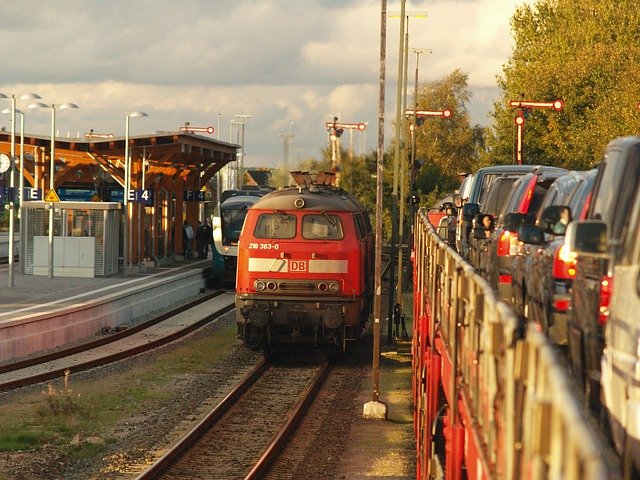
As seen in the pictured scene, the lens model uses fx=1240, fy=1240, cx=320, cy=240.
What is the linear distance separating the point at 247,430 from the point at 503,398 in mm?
12550

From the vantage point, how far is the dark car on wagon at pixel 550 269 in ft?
29.8

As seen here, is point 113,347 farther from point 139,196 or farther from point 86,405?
point 139,196

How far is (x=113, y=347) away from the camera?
85.7ft

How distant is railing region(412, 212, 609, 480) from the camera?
9.37 ft

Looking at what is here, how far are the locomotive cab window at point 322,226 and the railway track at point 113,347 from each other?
4.59 m

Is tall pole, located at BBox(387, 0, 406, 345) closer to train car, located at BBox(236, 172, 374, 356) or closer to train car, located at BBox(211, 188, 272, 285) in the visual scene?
train car, located at BBox(236, 172, 374, 356)

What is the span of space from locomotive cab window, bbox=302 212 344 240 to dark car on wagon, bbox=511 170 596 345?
11.4 meters

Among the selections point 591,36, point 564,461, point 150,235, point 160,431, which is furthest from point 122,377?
point 591,36

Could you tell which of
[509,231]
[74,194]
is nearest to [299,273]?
[509,231]

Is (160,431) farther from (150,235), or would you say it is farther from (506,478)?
(150,235)

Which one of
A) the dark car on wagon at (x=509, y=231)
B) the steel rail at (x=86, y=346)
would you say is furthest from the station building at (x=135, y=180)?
the dark car on wagon at (x=509, y=231)

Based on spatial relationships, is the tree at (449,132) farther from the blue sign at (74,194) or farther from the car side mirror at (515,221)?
the car side mirror at (515,221)

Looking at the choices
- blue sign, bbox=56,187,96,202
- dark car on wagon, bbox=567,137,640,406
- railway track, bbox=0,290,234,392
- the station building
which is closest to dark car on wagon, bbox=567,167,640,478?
dark car on wagon, bbox=567,137,640,406

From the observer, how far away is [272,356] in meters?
24.5
